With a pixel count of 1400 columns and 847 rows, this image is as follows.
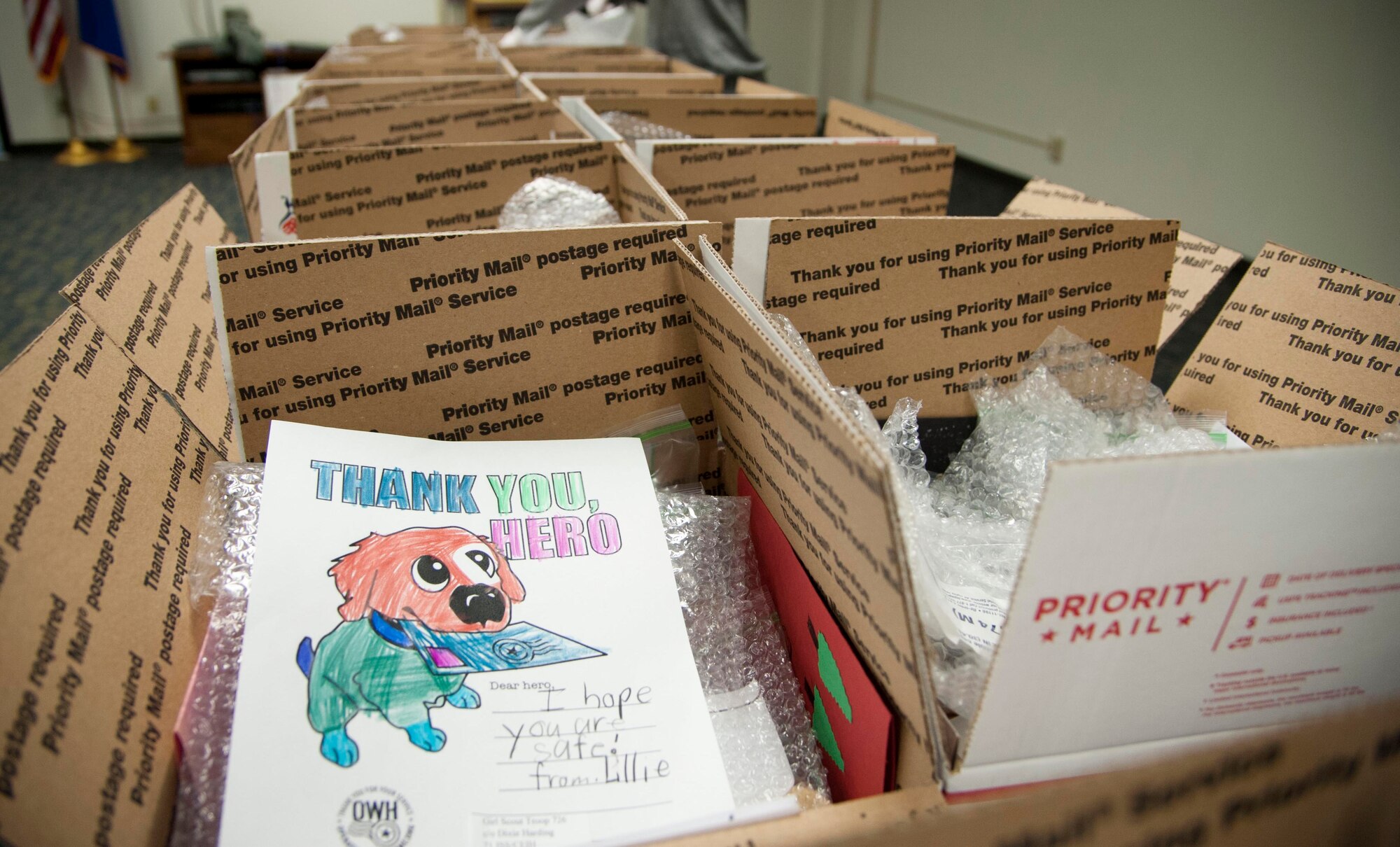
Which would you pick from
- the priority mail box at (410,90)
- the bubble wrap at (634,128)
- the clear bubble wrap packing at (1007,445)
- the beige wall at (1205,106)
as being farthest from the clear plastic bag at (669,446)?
the beige wall at (1205,106)

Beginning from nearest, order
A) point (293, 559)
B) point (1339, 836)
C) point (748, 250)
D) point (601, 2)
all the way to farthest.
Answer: point (1339, 836) → point (293, 559) → point (748, 250) → point (601, 2)

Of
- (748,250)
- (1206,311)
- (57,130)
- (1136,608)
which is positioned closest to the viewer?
(1136,608)

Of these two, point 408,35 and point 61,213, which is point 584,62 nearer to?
point 408,35

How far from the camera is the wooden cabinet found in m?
4.82

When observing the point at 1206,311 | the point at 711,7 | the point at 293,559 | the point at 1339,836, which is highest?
the point at 711,7

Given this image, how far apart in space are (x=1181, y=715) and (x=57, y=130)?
636 cm

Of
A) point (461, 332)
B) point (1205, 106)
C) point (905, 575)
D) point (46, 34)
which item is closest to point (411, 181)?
point (461, 332)

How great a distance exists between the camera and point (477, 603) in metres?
0.60

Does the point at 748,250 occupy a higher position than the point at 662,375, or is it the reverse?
the point at 748,250

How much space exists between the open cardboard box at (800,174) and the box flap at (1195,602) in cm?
80

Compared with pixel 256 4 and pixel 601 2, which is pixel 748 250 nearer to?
pixel 601 2

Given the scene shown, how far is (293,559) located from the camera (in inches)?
22.9

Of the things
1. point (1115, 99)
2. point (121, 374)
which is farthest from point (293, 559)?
point (1115, 99)

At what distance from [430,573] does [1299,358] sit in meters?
0.82
